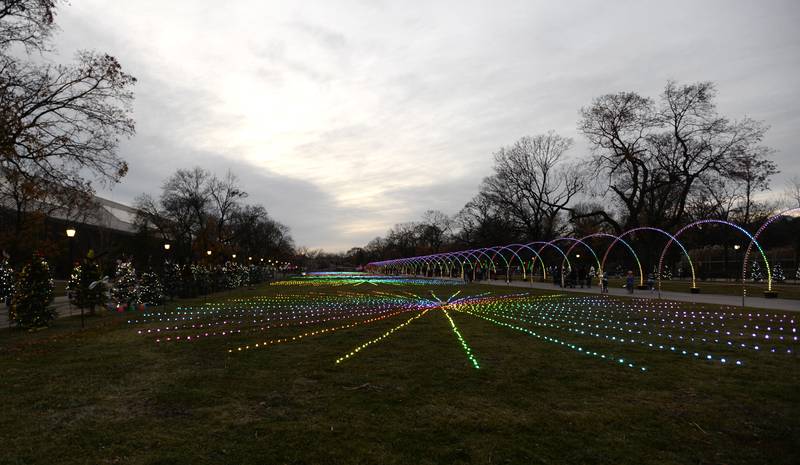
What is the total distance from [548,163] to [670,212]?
16225 mm

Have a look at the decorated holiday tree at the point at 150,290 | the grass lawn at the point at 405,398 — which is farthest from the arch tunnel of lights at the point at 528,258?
the decorated holiday tree at the point at 150,290

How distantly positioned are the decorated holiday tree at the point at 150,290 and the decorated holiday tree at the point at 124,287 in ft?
1.51

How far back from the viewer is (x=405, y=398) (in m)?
6.22

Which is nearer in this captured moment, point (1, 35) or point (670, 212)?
point (1, 35)

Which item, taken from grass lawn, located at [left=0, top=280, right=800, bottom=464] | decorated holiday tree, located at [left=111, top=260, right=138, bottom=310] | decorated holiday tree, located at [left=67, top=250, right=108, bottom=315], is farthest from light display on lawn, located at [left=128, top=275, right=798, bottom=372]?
decorated holiday tree, located at [left=111, top=260, right=138, bottom=310]

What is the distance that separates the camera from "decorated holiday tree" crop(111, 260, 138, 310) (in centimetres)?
2254

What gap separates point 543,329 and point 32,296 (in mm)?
15489

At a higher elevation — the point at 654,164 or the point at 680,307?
the point at 654,164

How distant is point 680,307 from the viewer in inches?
740

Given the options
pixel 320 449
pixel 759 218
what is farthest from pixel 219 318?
pixel 759 218

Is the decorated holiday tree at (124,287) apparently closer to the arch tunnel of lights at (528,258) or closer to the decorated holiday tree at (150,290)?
the decorated holiday tree at (150,290)

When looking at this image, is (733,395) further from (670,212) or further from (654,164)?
(670,212)

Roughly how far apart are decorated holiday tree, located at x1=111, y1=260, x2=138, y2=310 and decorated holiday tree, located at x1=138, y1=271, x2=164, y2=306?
1.51ft

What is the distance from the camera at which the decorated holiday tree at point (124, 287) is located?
2254cm
